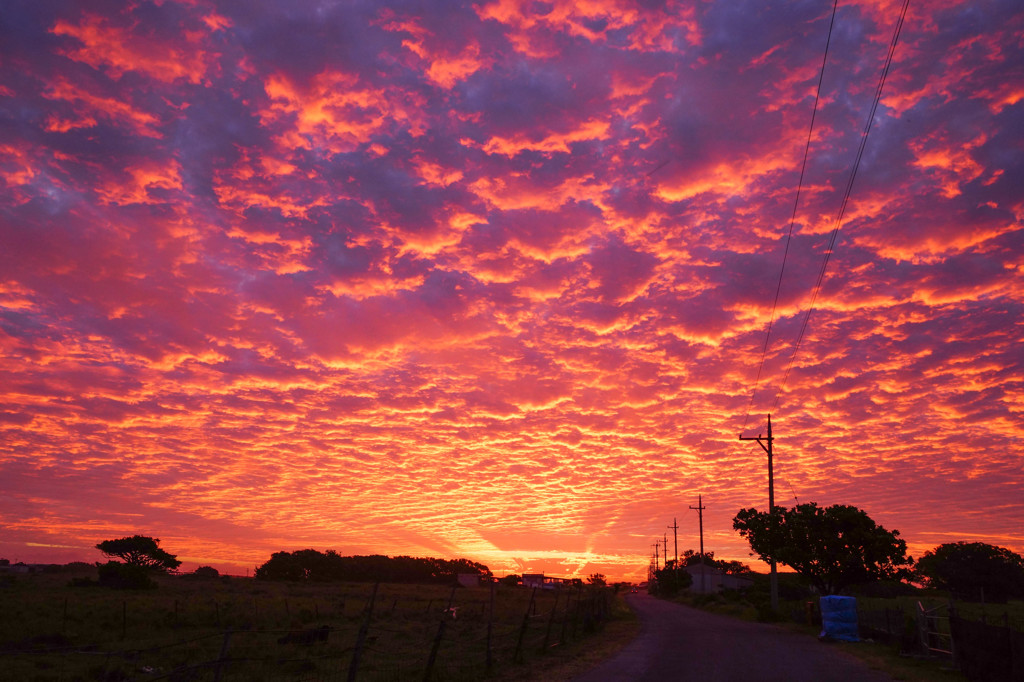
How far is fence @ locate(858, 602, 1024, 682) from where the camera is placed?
15758mm

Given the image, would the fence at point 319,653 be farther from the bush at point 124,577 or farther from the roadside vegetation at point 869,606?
the bush at point 124,577

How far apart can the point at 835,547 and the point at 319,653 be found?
1134 inches

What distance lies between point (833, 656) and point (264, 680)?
60.5 feet

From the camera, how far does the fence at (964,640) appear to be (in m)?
15.8

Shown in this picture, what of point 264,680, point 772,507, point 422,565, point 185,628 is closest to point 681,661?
point 264,680

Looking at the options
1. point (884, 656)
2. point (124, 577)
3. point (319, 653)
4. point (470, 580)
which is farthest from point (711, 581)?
point (319, 653)

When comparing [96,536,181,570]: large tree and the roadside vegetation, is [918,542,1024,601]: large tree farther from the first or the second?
[96,536,181,570]: large tree

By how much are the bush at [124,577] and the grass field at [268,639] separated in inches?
289

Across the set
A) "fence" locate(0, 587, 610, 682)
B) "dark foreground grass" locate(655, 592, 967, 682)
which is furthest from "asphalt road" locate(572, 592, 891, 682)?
"fence" locate(0, 587, 610, 682)

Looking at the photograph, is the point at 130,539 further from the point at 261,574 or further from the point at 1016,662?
the point at 1016,662

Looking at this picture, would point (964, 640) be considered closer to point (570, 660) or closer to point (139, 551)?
point (570, 660)

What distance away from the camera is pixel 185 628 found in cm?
3400

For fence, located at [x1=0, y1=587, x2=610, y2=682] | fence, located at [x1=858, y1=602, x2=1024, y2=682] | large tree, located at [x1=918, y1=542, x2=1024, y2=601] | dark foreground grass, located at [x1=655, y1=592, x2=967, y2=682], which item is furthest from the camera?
large tree, located at [x1=918, y1=542, x2=1024, y2=601]

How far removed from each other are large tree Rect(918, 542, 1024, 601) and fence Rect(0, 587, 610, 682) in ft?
307
